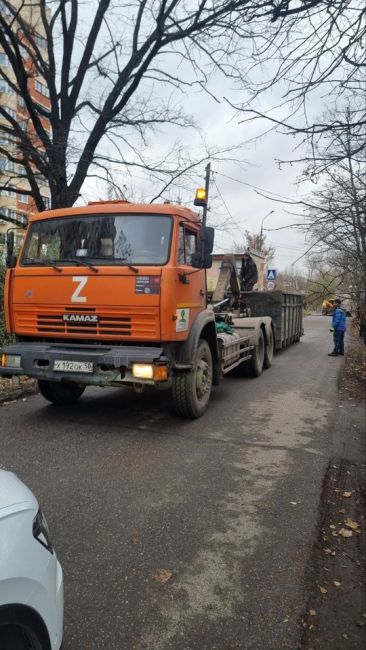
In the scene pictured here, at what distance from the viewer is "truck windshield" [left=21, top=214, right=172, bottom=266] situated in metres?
5.74

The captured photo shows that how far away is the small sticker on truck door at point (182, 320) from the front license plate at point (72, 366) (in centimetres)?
110

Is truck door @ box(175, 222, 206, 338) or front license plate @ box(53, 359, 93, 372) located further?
truck door @ box(175, 222, 206, 338)

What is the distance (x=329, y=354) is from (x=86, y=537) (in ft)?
40.2

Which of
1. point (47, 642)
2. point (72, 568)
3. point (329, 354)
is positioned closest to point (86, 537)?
point (72, 568)

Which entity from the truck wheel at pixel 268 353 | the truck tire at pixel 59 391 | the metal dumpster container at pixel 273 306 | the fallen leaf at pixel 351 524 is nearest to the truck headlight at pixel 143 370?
the truck tire at pixel 59 391

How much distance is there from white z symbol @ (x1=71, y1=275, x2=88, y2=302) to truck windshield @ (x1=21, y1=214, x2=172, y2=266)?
0.83ft

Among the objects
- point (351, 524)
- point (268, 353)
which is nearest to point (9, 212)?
point (268, 353)

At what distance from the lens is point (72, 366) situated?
18.2 feet

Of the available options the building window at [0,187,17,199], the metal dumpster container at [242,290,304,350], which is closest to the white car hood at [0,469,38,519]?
the metal dumpster container at [242,290,304,350]

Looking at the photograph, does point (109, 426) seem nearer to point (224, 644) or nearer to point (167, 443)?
point (167, 443)

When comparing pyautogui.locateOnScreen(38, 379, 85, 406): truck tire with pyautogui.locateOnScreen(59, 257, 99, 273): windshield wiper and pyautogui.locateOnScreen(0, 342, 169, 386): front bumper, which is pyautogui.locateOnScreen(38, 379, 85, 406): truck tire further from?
pyautogui.locateOnScreen(59, 257, 99, 273): windshield wiper

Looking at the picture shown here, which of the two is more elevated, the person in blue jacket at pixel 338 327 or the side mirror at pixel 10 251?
the side mirror at pixel 10 251

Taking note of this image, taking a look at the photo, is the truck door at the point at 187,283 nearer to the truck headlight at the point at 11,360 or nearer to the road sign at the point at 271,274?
the truck headlight at the point at 11,360

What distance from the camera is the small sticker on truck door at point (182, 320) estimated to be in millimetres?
5693
